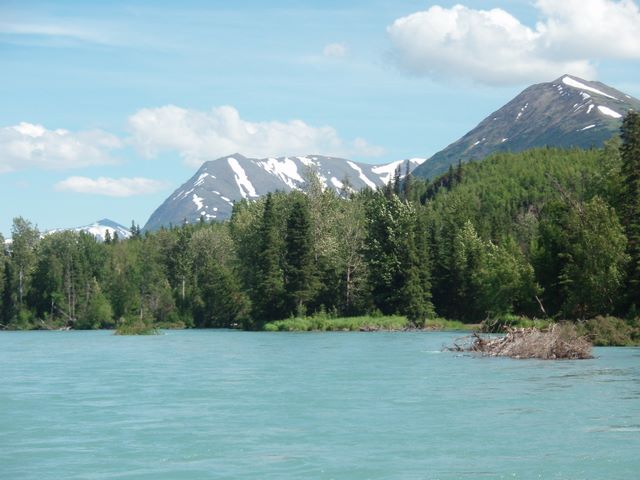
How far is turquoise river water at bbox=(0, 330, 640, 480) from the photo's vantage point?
20.9m

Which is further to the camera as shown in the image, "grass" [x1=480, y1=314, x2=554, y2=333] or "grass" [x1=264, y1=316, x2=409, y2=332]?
"grass" [x1=264, y1=316, x2=409, y2=332]

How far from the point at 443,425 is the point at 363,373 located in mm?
15536

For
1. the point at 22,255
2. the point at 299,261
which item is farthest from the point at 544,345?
the point at 22,255

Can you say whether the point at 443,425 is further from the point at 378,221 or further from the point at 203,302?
the point at 203,302

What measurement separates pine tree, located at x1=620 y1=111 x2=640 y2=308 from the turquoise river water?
24.7 meters

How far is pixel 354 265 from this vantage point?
102m

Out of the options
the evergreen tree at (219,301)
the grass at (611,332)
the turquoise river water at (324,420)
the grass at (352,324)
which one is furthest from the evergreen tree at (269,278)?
the turquoise river water at (324,420)

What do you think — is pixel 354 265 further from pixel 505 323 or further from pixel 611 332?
pixel 611 332

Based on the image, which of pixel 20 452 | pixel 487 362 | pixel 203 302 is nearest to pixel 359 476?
pixel 20 452

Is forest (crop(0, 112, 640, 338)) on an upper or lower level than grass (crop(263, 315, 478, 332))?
upper

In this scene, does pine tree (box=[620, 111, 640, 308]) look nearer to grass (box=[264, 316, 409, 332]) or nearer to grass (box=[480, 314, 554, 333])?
grass (box=[480, 314, 554, 333])

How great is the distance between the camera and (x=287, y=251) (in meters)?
100

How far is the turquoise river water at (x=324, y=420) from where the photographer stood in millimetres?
20859

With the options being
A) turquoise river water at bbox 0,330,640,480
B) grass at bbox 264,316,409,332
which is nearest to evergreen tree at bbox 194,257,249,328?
grass at bbox 264,316,409,332
